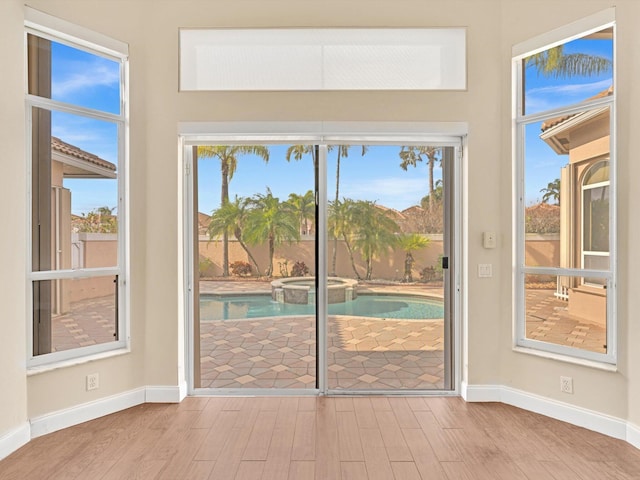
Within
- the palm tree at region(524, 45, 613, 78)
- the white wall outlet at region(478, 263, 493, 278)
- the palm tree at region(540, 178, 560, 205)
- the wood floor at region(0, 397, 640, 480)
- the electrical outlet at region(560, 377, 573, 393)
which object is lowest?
the wood floor at region(0, 397, 640, 480)

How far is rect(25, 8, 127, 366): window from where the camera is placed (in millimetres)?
2957

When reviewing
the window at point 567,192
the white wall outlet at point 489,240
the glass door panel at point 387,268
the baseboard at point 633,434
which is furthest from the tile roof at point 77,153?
the baseboard at point 633,434

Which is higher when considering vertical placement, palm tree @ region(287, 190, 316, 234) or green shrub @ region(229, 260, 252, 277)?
palm tree @ region(287, 190, 316, 234)

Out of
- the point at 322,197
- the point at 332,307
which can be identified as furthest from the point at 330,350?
the point at 322,197

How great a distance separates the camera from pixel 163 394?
11.2 feet

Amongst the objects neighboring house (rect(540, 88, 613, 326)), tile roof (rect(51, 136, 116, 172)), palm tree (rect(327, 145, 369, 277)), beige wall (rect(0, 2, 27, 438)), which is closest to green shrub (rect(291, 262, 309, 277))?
palm tree (rect(327, 145, 369, 277))

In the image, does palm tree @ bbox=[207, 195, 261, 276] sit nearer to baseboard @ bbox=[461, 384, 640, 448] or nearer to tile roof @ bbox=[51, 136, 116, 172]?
tile roof @ bbox=[51, 136, 116, 172]

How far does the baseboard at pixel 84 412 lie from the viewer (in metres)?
2.88

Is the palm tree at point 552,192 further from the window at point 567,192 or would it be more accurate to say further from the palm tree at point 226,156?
the palm tree at point 226,156

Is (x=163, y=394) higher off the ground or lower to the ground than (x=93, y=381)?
lower

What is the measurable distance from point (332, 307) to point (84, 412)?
2081 mm

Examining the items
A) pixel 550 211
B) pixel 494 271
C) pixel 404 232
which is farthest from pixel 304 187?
pixel 550 211

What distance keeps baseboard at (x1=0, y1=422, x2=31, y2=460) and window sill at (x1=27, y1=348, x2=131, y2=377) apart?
0.34m

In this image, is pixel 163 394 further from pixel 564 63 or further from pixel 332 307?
pixel 564 63
